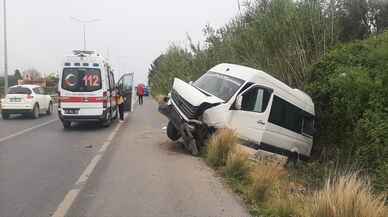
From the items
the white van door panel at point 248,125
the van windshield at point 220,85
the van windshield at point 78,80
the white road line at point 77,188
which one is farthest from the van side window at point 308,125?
the van windshield at point 78,80

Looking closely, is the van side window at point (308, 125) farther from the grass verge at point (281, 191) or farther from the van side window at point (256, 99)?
the grass verge at point (281, 191)

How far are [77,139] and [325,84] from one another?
790 centimetres

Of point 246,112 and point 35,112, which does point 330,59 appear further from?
point 35,112

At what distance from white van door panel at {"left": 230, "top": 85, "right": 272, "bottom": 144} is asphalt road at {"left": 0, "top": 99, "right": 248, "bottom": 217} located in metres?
1.55

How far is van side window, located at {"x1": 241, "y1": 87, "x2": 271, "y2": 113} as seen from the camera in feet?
38.9

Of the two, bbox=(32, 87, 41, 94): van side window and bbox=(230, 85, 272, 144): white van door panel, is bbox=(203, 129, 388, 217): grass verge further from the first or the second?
bbox=(32, 87, 41, 94): van side window

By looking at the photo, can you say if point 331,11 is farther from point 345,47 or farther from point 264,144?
point 264,144

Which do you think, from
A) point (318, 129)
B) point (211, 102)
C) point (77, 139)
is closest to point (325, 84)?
point (318, 129)

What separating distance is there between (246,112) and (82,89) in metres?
7.69

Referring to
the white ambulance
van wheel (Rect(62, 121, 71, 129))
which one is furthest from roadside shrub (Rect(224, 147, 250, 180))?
van wheel (Rect(62, 121, 71, 129))

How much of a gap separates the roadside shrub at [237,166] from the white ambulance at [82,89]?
928 centimetres

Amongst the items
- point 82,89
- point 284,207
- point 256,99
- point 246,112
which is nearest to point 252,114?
point 246,112

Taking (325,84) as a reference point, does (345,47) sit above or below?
above

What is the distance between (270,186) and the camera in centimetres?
704
